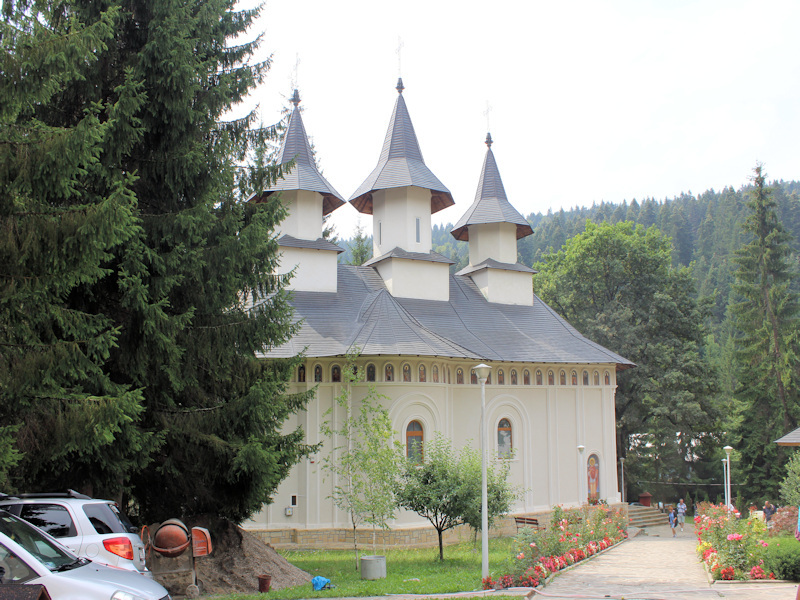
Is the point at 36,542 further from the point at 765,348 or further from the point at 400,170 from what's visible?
the point at 765,348

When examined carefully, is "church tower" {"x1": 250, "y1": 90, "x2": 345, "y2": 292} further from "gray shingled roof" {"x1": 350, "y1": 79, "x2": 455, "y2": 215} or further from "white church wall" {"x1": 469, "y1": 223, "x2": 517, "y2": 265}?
"white church wall" {"x1": 469, "y1": 223, "x2": 517, "y2": 265}

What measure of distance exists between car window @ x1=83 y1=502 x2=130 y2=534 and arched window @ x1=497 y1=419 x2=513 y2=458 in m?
16.8

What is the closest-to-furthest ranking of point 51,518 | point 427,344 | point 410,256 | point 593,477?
point 51,518 → point 427,344 → point 410,256 → point 593,477

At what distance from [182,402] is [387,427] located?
5.40 meters

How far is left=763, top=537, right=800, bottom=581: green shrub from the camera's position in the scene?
11656 millimetres

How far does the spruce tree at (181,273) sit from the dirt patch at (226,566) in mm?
630

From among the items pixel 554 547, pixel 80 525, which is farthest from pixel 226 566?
pixel 554 547

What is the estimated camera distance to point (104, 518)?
28.2ft

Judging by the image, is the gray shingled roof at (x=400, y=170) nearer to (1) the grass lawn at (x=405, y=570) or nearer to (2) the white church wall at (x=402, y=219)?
(2) the white church wall at (x=402, y=219)

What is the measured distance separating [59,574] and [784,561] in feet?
37.2

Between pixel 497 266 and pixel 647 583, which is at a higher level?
pixel 497 266

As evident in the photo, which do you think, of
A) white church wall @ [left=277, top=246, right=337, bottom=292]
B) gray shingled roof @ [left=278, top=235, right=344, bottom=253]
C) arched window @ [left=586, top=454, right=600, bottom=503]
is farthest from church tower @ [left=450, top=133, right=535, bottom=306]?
gray shingled roof @ [left=278, top=235, right=344, bottom=253]

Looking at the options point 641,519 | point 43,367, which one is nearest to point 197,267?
point 43,367

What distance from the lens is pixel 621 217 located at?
419 feet
